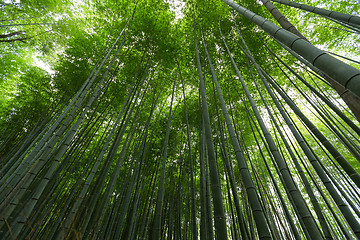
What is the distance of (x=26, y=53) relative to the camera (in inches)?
251

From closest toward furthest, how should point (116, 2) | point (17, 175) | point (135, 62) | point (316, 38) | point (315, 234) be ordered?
point (315, 234) < point (17, 175) < point (116, 2) < point (135, 62) < point (316, 38)

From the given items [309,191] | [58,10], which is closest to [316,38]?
[309,191]

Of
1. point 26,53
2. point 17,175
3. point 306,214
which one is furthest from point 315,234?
point 26,53

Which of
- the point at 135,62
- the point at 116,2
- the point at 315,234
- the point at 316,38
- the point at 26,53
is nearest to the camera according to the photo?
the point at 315,234

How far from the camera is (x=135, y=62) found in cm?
469

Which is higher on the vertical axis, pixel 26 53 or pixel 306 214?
pixel 26 53

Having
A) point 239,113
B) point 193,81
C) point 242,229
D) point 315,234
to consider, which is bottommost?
point 315,234

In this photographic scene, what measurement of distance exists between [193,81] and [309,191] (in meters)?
3.75

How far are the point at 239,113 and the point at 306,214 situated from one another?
4172 mm

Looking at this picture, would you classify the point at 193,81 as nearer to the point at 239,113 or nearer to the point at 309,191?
the point at 239,113

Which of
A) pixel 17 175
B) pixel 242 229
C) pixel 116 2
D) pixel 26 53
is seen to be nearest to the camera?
pixel 242 229

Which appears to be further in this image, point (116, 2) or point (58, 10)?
point (58, 10)

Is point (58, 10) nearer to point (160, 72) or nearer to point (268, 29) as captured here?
point (160, 72)

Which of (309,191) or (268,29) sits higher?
(268,29)
